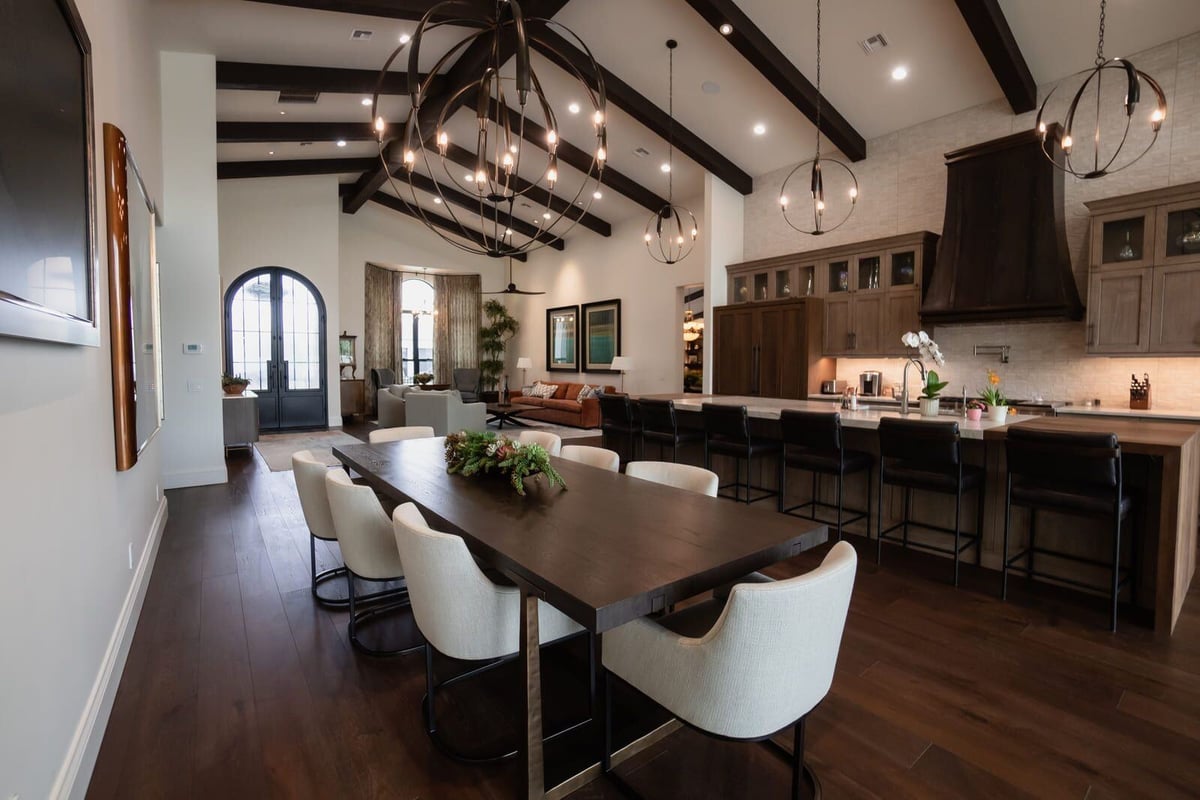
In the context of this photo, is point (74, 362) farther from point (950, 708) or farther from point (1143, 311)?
point (1143, 311)

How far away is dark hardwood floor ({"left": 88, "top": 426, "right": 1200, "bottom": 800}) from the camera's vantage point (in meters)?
1.65

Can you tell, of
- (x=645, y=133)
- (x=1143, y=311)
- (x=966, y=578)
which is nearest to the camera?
(x=966, y=578)

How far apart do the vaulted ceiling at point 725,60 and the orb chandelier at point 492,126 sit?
406 mm

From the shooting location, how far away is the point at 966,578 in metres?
3.20

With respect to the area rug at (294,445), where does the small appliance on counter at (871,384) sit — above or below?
above

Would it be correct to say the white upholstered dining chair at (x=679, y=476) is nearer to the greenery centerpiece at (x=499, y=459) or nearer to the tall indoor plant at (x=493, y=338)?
the greenery centerpiece at (x=499, y=459)

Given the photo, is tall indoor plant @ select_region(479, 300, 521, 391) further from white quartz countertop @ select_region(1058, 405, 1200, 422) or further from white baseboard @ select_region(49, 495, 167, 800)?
white quartz countertop @ select_region(1058, 405, 1200, 422)

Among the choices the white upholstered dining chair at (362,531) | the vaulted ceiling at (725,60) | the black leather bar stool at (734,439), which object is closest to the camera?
the white upholstered dining chair at (362,531)

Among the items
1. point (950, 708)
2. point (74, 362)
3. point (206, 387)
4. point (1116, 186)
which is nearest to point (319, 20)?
point (206, 387)

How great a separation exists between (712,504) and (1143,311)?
15.3ft

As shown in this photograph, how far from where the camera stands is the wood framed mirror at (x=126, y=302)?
245 centimetres

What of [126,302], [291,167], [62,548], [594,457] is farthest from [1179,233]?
[291,167]

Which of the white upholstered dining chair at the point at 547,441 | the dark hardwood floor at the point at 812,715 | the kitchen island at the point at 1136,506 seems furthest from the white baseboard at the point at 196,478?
the kitchen island at the point at 1136,506

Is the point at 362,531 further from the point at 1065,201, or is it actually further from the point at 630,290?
the point at 630,290
